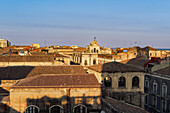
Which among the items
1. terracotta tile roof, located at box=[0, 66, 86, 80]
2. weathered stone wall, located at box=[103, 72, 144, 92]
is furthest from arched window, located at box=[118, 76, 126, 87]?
terracotta tile roof, located at box=[0, 66, 86, 80]

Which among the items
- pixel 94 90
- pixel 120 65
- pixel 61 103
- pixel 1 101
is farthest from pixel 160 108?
pixel 1 101

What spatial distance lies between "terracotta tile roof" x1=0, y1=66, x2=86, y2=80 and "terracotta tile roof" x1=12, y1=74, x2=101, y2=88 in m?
6.38

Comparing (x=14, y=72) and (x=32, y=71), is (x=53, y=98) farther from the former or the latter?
(x=14, y=72)

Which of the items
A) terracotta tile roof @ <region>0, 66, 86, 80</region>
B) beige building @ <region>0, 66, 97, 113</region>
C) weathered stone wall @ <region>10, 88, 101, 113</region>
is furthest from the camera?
terracotta tile roof @ <region>0, 66, 86, 80</region>

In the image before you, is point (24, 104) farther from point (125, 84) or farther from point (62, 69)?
point (125, 84)

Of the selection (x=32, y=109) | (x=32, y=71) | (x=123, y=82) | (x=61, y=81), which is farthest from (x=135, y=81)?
(x=32, y=109)

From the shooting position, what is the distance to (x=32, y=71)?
31469 millimetres

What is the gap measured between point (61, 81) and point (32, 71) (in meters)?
9.45

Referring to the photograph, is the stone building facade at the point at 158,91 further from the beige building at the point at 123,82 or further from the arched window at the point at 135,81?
the arched window at the point at 135,81

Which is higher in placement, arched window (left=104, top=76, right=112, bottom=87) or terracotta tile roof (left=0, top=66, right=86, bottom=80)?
terracotta tile roof (left=0, top=66, right=86, bottom=80)

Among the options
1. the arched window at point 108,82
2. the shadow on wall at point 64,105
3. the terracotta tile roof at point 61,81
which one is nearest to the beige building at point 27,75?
the terracotta tile roof at point 61,81

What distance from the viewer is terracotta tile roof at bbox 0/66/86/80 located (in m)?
29.9

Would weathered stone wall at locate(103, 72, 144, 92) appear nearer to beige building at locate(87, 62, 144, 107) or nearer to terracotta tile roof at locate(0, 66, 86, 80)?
beige building at locate(87, 62, 144, 107)

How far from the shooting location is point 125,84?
33.2m
